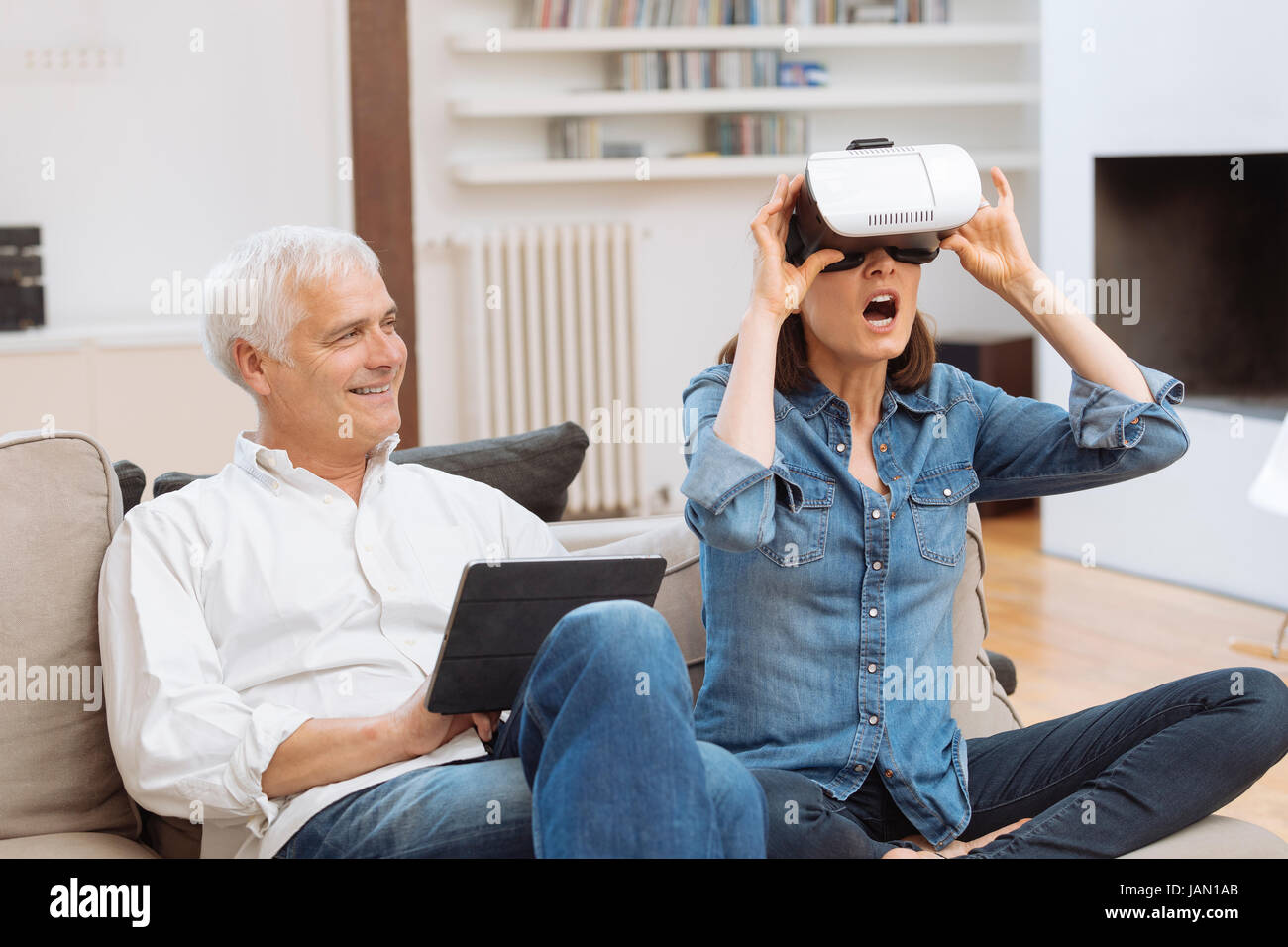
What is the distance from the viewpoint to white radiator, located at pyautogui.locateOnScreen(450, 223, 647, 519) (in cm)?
483

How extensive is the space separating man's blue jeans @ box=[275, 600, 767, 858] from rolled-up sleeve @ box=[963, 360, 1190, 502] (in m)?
0.56

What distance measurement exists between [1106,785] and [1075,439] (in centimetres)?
39

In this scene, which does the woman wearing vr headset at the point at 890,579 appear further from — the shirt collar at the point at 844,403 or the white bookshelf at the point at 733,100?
the white bookshelf at the point at 733,100

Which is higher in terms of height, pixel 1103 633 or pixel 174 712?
pixel 174 712

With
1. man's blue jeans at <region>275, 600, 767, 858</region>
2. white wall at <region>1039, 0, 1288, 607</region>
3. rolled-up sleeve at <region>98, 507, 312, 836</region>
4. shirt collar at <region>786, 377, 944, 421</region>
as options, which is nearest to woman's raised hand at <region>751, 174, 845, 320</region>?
shirt collar at <region>786, 377, 944, 421</region>

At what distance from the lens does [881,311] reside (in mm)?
1630

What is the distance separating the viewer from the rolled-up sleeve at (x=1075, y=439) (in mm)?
1645

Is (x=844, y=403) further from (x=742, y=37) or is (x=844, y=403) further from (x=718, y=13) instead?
(x=718, y=13)

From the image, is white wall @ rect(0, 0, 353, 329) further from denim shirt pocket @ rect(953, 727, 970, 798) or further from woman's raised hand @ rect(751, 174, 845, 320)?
denim shirt pocket @ rect(953, 727, 970, 798)

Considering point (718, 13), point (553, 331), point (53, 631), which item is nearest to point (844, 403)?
point (53, 631)

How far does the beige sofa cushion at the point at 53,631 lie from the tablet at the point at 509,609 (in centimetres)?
39
